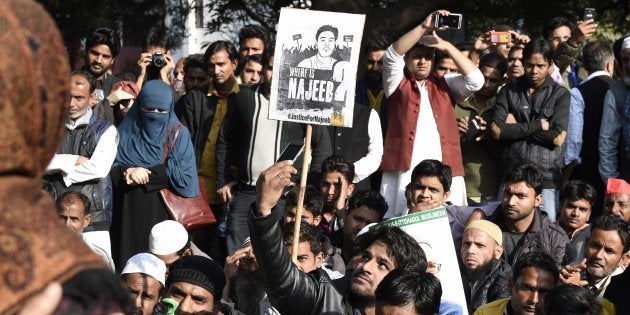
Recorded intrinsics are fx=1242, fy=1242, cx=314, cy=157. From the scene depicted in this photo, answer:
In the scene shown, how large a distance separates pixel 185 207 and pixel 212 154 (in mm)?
740

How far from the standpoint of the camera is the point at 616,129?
941 centimetres

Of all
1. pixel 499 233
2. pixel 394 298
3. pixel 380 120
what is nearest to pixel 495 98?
pixel 380 120

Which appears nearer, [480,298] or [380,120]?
[480,298]

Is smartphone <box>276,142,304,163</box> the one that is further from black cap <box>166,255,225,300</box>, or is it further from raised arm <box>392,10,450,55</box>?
raised arm <box>392,10,450,55</box>

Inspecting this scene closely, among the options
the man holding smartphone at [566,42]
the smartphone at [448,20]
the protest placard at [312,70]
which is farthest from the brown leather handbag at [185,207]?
the man holding smartphone at [566,42]

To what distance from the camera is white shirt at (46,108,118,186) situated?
8.18 m

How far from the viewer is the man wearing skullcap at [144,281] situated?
22.1 ft

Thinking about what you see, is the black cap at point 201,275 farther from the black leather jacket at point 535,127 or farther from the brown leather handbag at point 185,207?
the black leather jacket at point 535,127

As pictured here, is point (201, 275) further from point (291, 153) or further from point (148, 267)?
point (291, 153)

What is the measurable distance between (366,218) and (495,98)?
6.84 feet

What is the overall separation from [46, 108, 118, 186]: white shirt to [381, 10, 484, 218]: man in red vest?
6.53 ft

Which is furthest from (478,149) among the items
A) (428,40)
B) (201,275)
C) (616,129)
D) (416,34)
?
(201,275)

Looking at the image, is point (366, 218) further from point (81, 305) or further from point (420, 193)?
point (81, 305)

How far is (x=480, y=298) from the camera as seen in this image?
721 centimetres
